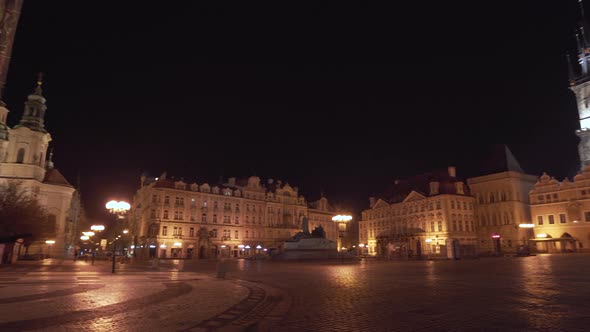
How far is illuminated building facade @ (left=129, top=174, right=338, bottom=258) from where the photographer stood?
7244 cm

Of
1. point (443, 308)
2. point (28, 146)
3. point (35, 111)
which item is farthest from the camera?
point (35, 111)

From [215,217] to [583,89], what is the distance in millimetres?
82480

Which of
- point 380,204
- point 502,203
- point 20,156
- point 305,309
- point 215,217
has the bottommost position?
point 305,309

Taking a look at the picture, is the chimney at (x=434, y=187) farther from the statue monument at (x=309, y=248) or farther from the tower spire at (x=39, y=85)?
the tower spire at (x=39, y=85)

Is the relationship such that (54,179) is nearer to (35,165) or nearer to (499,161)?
(35,165)

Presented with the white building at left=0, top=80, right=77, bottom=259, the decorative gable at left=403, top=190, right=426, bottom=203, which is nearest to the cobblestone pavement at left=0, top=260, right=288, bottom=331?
the white building at left=0, top=80, right=77, bottom=259

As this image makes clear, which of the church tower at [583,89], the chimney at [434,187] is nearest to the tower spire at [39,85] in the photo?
the chimney at [434,187]

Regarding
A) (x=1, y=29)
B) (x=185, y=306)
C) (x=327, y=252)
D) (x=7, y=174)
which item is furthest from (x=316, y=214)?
(x=185, y=306)

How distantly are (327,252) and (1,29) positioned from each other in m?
34.6

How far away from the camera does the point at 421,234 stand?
77.2 meters

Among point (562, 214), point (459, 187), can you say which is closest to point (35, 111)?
point (459, 187)

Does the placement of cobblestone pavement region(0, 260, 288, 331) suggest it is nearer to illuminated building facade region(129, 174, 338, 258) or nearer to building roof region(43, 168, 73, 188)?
illuminated building facade region(129, 174, 338, 258)

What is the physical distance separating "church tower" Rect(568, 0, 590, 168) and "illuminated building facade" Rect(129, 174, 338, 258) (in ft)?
187

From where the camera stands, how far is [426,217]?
78.1 m
